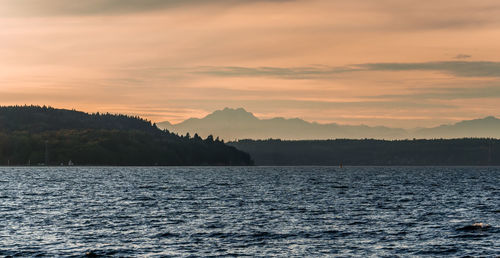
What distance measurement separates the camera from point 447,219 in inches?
3295

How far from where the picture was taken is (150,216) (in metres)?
86.9

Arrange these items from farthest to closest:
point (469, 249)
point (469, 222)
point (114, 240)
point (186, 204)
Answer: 1. point (186, 204)
2. point (469, 222)
3. point (114, 240)
4. point (469, 249)

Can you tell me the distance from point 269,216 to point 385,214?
1727cm

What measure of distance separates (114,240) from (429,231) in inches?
1355

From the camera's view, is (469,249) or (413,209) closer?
(469,249)

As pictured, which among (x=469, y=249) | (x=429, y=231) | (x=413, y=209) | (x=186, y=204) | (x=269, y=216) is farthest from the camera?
(x=186, y=204)

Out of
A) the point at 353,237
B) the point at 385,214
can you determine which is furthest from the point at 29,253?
the point at 385,214

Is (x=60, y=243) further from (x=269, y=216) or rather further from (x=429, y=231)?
(x=429, y=231)

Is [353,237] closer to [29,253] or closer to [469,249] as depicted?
[469,249]

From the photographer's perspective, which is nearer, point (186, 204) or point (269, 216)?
point (269, 216)

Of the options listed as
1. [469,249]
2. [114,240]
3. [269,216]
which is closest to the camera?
[469,249]

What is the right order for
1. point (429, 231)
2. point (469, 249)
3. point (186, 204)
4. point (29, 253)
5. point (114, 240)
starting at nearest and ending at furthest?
point (29, 253)
point (469, 249)
point (114, 240)
point (429, 231)
point (186, 204)

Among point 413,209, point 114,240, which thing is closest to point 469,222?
point 413,209

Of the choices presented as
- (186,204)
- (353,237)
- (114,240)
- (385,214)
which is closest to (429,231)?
(353,237)
